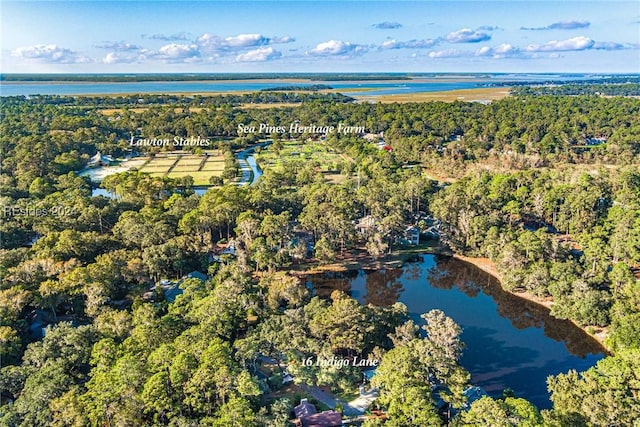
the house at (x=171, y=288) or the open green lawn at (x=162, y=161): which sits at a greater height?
the open green lawn at (x=162, y=161)

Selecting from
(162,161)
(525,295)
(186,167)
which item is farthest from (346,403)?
(162,161)

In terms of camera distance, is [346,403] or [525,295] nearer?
[346,403]

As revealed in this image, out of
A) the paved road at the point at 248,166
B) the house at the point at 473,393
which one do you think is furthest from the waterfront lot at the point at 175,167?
the house at the point at 473,393

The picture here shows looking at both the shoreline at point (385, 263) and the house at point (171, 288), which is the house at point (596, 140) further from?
the house at point (171, 288)

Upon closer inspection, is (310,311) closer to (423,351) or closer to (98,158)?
(423,351)

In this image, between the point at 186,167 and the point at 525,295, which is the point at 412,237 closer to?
the point at 525,295

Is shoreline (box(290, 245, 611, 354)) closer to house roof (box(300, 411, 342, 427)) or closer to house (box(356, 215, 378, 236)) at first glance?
house (box(356, 215, 378, 236))
